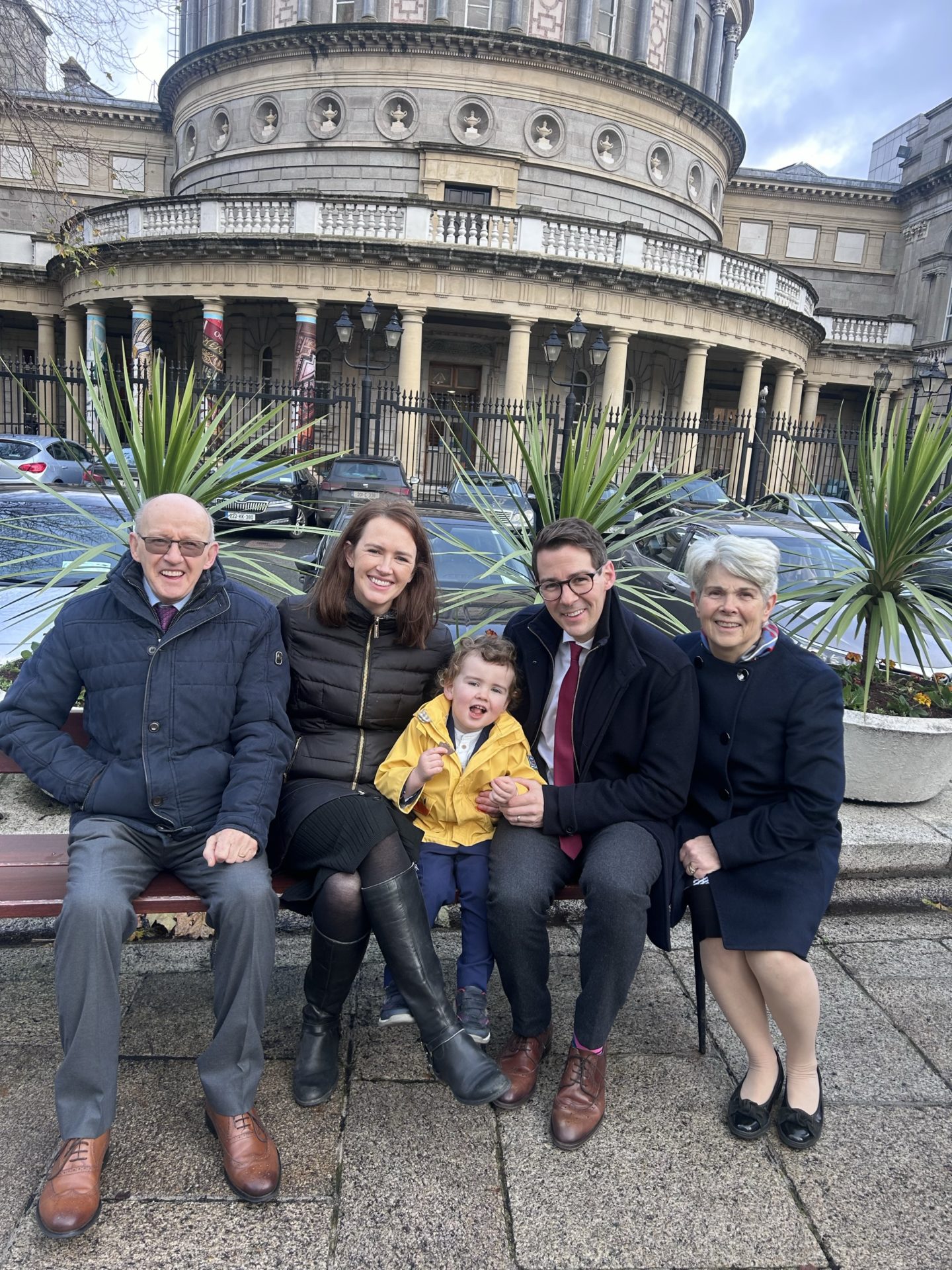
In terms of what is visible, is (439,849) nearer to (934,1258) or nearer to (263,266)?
(934,1258)

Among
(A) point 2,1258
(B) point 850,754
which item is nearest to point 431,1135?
(A) point 2,1258

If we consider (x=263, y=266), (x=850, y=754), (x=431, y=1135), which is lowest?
(x=431, y=1135)

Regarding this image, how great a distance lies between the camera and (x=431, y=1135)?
2.52 m

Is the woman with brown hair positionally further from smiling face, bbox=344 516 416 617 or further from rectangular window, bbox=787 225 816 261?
rectangular window, bbox=787 225 816 261

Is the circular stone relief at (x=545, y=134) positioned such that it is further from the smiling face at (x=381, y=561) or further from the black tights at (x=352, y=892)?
the black tights at (x=352, y=892)

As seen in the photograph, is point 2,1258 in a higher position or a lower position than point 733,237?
lower

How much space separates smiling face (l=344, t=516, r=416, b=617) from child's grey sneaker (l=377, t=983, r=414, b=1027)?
128 centimetres

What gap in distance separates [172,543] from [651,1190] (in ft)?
7.52

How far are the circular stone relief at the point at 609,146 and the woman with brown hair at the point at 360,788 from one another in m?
33.2

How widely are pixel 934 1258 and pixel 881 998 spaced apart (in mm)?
1188

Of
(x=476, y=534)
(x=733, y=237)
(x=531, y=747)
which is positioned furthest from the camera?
(x=733, y=237)

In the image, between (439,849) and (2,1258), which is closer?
(2,1258)

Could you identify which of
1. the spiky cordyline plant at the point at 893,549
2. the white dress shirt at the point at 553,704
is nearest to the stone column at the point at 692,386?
the spiky cordyline plant at the point at 893,549

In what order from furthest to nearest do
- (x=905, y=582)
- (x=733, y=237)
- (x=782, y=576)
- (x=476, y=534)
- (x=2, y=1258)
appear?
(x=733, y=237) < (x=476, y=534) < (x=782, y=576) < (x=905, y=582) < (x=2, y=1258)
